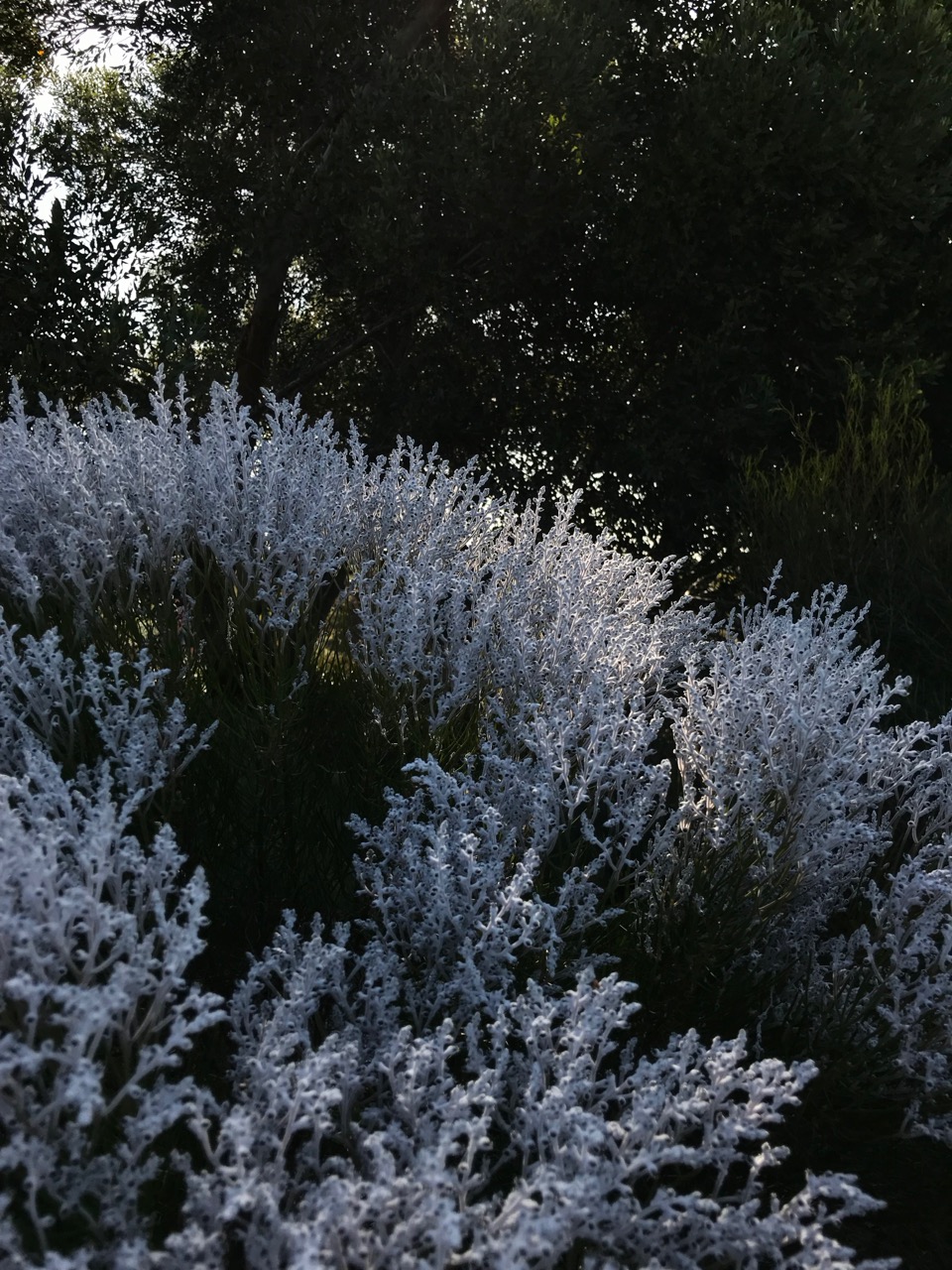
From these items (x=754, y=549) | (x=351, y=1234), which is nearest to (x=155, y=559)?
(x=351, y=1234)

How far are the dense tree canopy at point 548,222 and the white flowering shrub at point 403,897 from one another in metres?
4.59

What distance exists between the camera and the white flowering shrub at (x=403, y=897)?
183cm

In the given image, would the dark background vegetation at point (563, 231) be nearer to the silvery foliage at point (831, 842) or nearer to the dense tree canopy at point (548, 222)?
the dense tree canopy at point (548, 222)

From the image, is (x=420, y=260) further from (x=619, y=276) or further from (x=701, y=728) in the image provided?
(x=701, y=728)

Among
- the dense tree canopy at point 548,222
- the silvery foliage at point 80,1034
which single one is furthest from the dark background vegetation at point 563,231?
the silvery foliage at point 80,1034

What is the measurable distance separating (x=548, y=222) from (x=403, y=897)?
7.62 m

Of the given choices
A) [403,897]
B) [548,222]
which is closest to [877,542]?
[548,222]

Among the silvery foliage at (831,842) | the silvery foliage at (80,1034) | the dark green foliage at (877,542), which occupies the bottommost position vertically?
the silvery foliage at (80,1034)

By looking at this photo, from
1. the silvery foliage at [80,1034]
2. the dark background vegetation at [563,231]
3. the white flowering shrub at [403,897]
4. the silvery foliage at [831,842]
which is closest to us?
the silvery foliage at [80,1034]

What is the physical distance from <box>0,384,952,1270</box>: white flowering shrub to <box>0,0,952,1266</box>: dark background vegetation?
13.8 ft

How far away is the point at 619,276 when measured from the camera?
31.6ft

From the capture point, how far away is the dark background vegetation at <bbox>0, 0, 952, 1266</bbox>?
8797 millimetres

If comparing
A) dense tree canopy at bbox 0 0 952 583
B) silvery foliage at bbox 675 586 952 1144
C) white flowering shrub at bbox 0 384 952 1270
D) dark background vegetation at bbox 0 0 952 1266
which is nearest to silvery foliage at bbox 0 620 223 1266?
white flowering shrub at bbox 0 384 952 1270

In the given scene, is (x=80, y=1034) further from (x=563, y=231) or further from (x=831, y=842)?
(x=563, y=231)
